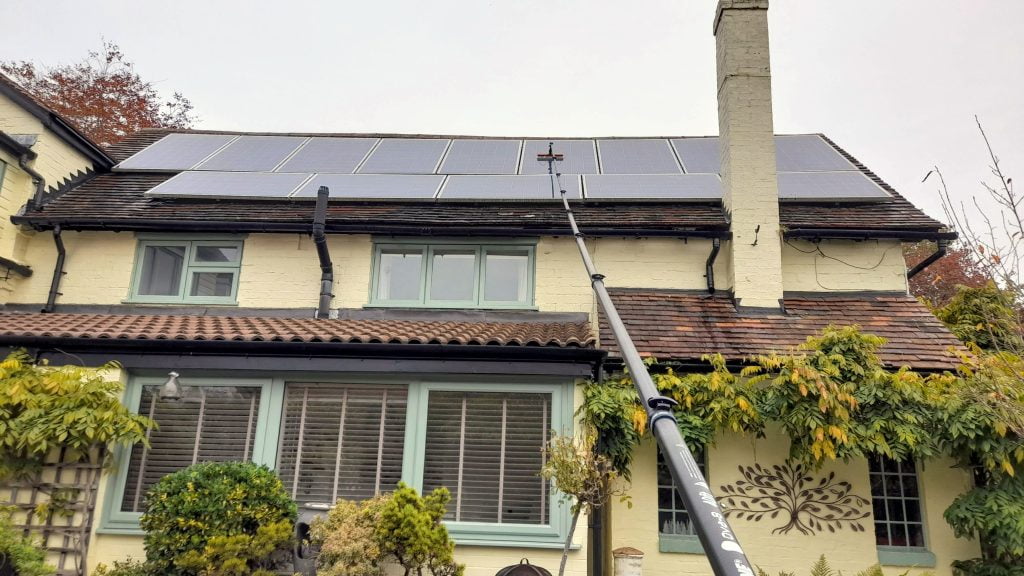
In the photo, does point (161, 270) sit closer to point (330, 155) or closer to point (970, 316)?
point (330, 155)

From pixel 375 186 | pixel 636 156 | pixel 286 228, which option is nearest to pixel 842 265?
pixel 636 156

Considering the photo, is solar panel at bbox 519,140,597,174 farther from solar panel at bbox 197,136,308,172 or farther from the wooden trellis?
the wooden trellis

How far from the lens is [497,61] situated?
91.8 ft

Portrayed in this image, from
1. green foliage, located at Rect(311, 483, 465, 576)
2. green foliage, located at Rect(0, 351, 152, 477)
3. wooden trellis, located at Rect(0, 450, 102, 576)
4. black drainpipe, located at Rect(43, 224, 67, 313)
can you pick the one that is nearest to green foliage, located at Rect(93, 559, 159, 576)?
wooden trellis, located at Rect(0, 450, 102, 576)

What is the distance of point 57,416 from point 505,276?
6.12 m

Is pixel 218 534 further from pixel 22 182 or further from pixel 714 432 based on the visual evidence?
pixel 22 182

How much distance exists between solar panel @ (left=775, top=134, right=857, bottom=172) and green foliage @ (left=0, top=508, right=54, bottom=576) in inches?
Result: 474

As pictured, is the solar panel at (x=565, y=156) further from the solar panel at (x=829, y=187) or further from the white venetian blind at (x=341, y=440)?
the white venetian blind at (x=341, y=440)

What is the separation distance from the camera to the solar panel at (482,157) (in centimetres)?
1207

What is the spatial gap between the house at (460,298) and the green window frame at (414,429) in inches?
1.0

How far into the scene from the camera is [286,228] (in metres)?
9.84

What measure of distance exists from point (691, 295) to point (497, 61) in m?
21.3

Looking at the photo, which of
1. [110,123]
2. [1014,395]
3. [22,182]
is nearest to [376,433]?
[1014,395]

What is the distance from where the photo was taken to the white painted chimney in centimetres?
934
